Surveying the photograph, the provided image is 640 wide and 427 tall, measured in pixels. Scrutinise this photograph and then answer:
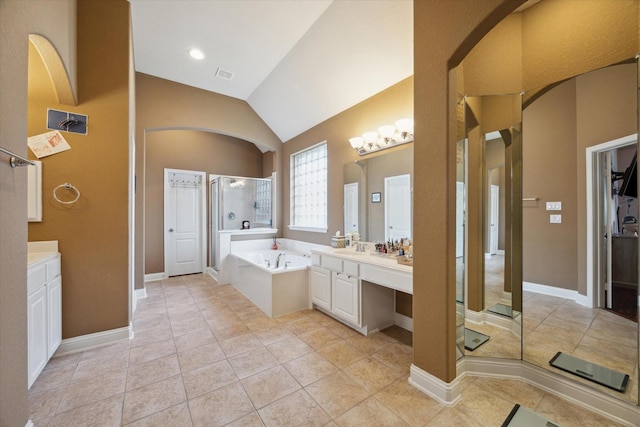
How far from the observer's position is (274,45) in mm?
3066

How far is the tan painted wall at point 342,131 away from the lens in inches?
108

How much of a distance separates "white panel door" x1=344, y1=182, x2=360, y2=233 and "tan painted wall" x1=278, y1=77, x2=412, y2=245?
4.5 inches

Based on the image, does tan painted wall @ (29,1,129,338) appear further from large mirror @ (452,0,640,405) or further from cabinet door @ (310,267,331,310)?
large mirror @ (452,0,640,405)

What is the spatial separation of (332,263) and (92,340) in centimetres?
235

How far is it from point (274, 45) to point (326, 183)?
76.1 inches

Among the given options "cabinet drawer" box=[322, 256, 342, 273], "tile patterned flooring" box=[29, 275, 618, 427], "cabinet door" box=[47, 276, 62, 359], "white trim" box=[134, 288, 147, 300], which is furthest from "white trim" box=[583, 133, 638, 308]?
"white trim" box=[134, 288, 147, 300]

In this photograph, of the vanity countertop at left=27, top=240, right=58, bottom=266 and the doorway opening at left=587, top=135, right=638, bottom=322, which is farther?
the vanity countertop at left=27, top=240, right=58, bottom=266

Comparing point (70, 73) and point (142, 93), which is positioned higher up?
point (142, 93)

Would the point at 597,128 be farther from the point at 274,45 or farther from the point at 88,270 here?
the point at 88,270

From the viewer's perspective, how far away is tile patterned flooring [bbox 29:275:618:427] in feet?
4.85

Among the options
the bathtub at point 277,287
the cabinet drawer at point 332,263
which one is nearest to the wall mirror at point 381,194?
the cabinet drawer at point 332,263

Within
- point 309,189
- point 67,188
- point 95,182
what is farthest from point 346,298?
point 67,188

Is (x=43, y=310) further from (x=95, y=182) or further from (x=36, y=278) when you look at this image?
(x=95, y=182)

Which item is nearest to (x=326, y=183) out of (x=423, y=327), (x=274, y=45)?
(x=274, y=45)
